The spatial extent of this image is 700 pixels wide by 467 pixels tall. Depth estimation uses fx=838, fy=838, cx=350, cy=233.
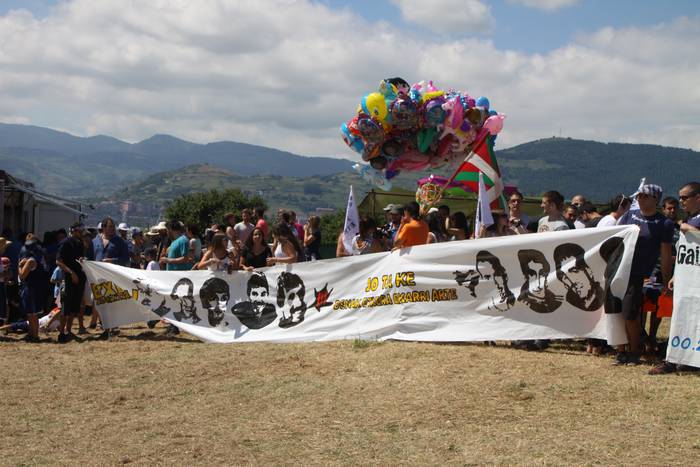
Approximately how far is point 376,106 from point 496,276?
6183 mm

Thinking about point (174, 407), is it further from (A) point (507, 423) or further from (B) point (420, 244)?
(B) point (420, 244)

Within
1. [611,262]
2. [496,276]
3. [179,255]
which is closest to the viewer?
[611,262]

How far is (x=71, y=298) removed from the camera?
13.0 metres

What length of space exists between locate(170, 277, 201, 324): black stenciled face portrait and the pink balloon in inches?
248

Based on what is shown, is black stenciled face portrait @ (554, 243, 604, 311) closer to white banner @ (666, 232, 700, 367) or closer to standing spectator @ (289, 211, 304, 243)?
white banner @ (666, 232, 700, 367)

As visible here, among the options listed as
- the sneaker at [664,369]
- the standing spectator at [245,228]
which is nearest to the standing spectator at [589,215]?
the sneaker at [664,369]

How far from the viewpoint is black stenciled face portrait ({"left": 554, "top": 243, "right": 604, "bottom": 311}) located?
9.06 m

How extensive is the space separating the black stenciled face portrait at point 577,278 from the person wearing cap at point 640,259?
0.38m

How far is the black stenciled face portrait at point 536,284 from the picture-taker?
9.42 metres

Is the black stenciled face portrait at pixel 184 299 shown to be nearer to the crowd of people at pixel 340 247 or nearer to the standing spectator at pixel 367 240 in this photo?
the crowd of people at pixel 340 247

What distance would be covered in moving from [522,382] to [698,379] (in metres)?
1.62

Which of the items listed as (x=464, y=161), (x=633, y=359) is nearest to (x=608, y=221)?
(x=633, y=359)

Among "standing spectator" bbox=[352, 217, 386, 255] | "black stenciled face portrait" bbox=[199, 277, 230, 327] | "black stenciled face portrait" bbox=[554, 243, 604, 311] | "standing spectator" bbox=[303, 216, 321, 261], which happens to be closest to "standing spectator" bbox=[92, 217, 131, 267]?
"black stenciled face portrait" bbox=[199, 277, 230, 327]

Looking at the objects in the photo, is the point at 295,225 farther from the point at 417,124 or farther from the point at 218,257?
the point at 218,257
